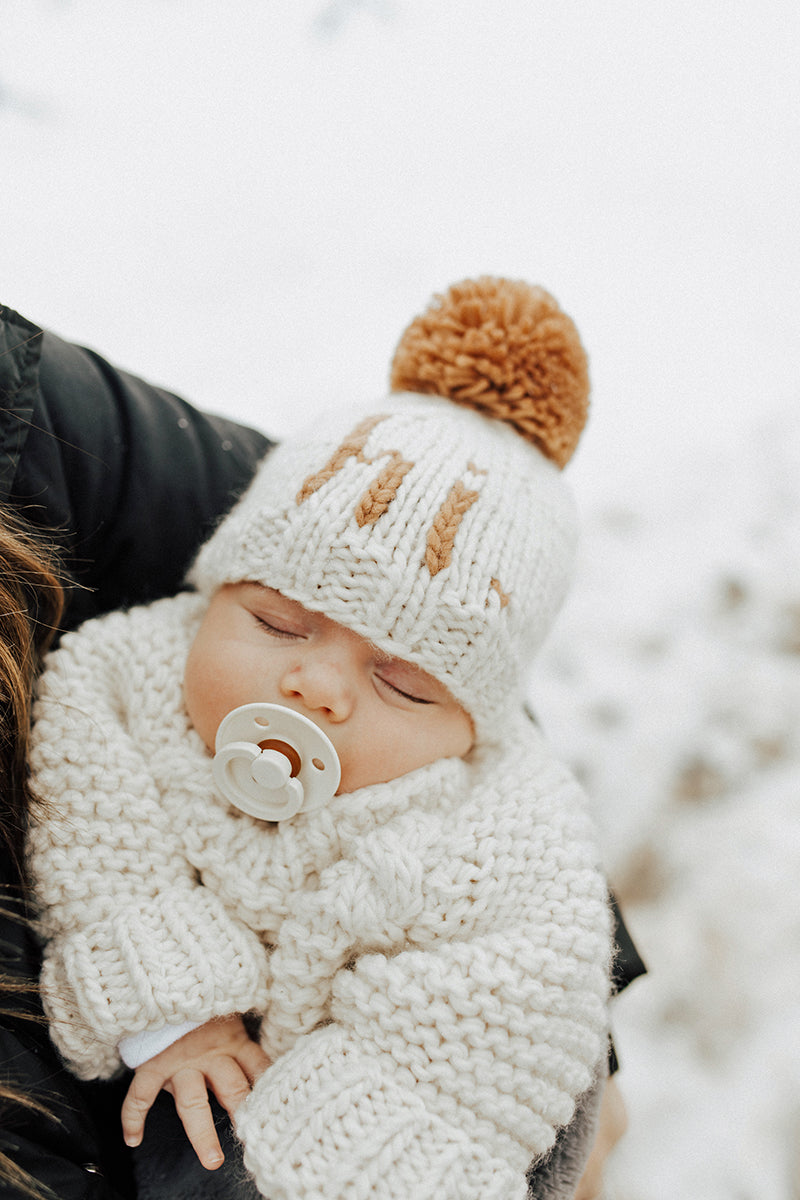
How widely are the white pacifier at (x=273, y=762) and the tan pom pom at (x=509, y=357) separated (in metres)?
0.38

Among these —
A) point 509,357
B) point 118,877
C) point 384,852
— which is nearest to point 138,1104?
point 118,877

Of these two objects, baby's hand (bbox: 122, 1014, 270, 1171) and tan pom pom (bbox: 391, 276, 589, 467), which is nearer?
baby's hand (bbox: 122, 1014, 270, 1171)

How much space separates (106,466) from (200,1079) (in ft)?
1.86

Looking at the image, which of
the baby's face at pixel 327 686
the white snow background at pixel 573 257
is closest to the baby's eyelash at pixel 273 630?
the baby's face at pixel 327 686

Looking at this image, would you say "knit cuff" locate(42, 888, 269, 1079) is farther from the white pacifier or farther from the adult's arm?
the adult's arm

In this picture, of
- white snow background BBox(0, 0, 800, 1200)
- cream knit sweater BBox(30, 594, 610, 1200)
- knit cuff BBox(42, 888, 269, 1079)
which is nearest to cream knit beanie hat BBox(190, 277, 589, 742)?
cream knit sweater BBox(30, 594, 610, 1200)

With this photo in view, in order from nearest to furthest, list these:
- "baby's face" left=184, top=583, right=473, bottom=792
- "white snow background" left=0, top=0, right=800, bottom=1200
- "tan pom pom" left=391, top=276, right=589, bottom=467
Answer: "baby's face" left=184, top=583, right=473, bottom=792
"tan pom pom" left=391, top=276, right=589, bottom=467
"white snow background" left=0, top=0, right=800, bottom=1200

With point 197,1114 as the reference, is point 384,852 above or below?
above

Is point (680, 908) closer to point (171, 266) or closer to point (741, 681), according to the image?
point (741, 681)

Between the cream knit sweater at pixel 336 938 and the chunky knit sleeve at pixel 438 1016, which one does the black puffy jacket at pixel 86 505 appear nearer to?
the cream knit sweater at pixel 336 938

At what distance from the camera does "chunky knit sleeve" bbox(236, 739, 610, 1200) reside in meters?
0.58

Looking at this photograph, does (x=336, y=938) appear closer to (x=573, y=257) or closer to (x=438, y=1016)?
(x=438, y=1016)

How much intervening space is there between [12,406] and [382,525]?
0.33 metres

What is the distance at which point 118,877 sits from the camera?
2.15ft
